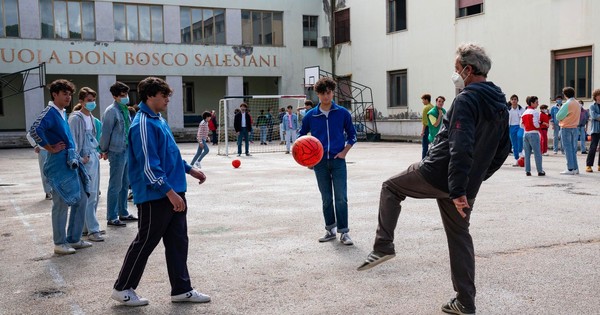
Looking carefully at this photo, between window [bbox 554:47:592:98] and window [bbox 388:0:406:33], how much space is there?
29.1 ft

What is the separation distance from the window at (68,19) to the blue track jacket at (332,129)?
26.5 m

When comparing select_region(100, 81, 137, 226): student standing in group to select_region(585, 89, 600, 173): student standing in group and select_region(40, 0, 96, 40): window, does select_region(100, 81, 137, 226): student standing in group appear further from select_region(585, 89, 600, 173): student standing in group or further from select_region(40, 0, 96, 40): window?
select_region(40, 0, 96, 40): window

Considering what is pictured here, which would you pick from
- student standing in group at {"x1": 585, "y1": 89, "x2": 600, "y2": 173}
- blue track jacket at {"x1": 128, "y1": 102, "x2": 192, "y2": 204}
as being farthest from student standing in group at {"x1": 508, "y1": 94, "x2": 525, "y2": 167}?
blue track jacket at {"x1": 128, "y1": 102, "x2": 192, "y2": 204}

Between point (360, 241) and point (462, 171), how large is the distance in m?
2.95

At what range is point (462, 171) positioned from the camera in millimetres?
3881

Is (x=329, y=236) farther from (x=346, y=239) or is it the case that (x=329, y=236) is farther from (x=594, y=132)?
(x=594, y=132)

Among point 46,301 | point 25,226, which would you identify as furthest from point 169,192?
point 25,226

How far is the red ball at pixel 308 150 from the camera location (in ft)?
21.2

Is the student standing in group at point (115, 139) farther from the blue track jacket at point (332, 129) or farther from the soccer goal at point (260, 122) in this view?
the soccer goal at point (260, 122)

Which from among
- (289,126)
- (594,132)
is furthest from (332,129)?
(289,126)

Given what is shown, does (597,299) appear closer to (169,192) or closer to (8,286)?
(169,192)

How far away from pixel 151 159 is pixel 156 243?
66 centimetres

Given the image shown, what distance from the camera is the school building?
22094 millimetres

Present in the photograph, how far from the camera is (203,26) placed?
3281cm
